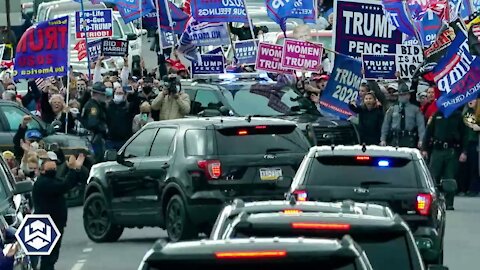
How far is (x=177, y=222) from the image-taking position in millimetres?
22859

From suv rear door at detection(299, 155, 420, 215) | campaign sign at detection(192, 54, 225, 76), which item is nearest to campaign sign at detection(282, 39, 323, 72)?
campaign sign at detection(192, 54, 225, 76)

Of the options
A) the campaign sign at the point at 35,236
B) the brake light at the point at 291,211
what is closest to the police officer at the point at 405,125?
the campaign sign at the point at 35,236

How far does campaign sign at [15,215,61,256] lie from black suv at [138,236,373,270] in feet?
20.9

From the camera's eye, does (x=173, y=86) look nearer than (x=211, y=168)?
No

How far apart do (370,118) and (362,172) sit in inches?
590

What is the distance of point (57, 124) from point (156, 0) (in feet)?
32.3

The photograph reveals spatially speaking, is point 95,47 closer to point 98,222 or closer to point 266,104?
point 266,104

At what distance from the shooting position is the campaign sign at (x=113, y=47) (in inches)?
1596

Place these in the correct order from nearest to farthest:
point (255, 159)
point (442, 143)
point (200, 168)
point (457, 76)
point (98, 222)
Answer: point (255, 159) < point (200, 168) < point (98, 222) < point (442, 143) < point (457, 76)

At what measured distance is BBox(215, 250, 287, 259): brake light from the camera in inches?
354

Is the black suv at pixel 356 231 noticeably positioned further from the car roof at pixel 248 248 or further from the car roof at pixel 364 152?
the car roof at pixel 364 152

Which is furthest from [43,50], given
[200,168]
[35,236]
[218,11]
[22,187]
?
[35,236]

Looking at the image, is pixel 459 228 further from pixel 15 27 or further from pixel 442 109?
pixel 15 27

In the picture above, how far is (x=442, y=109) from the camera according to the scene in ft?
98.8
